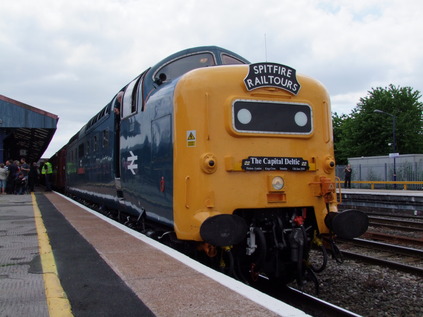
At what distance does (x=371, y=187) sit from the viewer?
28703 mm

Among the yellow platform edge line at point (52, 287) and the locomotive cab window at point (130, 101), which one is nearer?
the yellow platform edge line at point (52, 287)

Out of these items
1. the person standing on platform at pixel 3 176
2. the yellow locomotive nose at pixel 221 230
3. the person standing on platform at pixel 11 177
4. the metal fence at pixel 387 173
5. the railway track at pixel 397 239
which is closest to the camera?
the yellow locomotive nose at pixel 221 230

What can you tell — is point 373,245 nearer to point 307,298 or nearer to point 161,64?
point 307,298

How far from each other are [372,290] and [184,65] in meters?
4.07

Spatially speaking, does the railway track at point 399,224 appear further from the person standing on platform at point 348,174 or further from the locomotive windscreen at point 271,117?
the person standing on platform at point 348,174

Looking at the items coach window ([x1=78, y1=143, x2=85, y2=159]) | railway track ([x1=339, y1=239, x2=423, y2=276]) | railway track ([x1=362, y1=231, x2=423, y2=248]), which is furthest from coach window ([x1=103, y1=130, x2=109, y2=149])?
railway track ([x1=362, y1=231, x2=423, y2=248])

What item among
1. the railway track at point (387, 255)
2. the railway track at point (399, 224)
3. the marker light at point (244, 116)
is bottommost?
the railway track at point (387, 255)

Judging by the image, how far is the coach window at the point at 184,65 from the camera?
6.38 meters

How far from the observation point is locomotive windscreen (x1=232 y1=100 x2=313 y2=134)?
17.1 ft

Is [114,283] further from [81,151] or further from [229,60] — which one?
[81,151]

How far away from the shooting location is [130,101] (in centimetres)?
715

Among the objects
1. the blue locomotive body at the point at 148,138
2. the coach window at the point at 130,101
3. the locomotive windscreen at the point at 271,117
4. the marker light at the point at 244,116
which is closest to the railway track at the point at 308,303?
the blue locomotive body at the point at 148,138

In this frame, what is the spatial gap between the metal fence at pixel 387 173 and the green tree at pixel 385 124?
14.8m

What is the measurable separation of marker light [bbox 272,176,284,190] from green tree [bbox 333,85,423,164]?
41.3 metres
